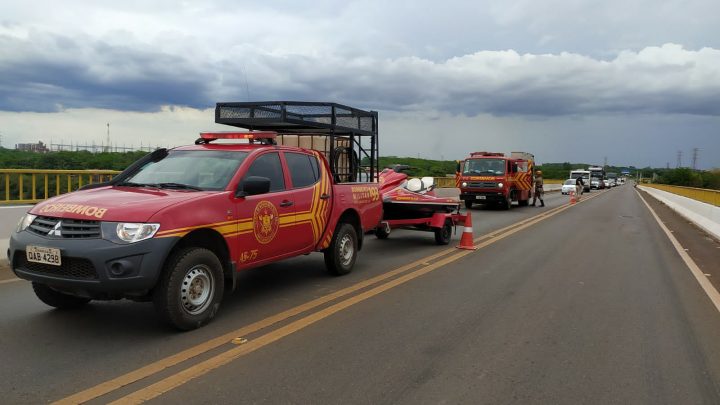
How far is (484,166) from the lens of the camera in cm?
2356

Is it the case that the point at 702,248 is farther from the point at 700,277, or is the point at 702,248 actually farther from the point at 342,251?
the point at 342,251

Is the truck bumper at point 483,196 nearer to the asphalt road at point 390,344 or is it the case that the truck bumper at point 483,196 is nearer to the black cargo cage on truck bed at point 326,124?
the black cargo cage on truck bed at point 326,124

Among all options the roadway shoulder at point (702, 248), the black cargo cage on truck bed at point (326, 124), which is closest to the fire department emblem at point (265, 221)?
the black cargo cage on truck bed at point (326, 124)

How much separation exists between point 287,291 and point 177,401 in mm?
3146

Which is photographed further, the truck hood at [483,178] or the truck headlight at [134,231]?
the truck hood at [483,178]

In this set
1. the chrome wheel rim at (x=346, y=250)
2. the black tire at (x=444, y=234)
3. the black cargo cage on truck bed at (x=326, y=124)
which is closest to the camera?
the chrome wheel rim at (x=346, y=250)

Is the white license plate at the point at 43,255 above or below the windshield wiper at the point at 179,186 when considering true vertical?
below

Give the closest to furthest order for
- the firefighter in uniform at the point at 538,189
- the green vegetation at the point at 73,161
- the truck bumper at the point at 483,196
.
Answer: the green vegetation at the point at 73,161 → the truck bumper at the point at 483,196 → the firefighter in uniform at the point at 538,189

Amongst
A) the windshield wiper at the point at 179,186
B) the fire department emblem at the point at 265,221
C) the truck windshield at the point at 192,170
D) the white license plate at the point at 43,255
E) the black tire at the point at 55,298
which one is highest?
the truck windshield at the point at 192,170

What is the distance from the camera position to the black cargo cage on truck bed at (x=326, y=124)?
8711mm

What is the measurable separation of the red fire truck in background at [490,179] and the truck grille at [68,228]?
19856 mm

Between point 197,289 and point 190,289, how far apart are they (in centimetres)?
12

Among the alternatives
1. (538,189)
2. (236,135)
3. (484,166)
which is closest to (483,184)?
(484,166)

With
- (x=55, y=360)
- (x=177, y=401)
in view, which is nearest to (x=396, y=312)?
(x=177, y=401)
